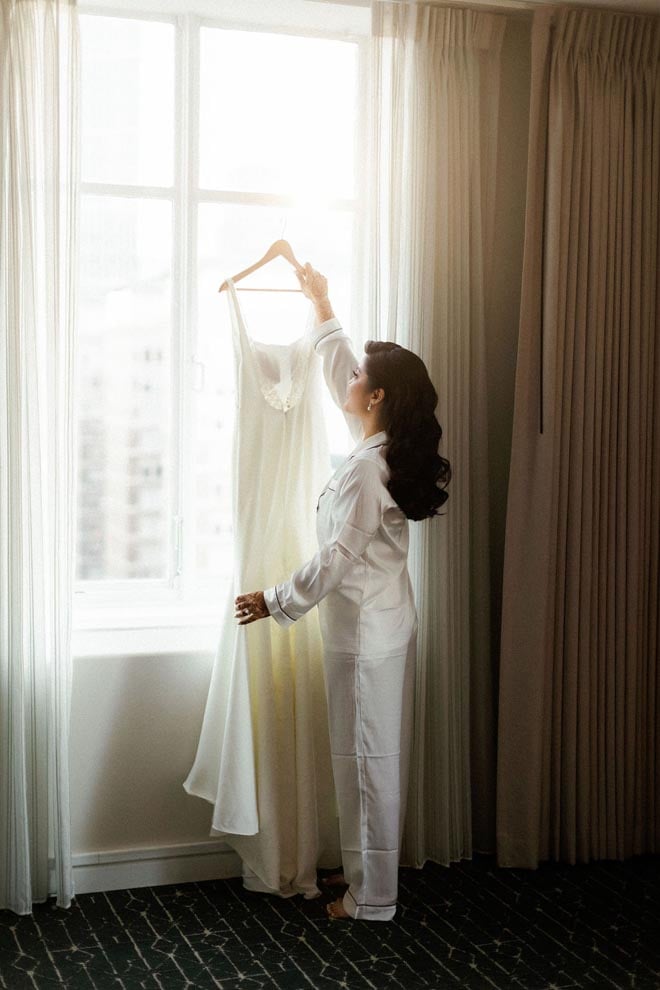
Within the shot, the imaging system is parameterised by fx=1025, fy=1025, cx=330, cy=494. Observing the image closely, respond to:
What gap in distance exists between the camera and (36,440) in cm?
272

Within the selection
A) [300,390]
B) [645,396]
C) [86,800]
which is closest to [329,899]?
[86,800]

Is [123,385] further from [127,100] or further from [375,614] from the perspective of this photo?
[375,614]

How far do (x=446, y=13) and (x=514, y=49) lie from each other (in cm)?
30

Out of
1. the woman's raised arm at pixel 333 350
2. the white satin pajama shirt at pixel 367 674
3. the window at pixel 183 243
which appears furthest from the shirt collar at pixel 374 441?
the window at pixel 183 243

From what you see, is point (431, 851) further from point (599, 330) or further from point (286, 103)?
point (286, 103)

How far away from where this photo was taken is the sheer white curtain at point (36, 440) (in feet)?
8.76

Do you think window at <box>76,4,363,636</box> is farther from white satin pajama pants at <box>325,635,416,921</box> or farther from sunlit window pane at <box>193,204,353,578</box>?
white satin pajama pants at <box>325,635,416,921</box>

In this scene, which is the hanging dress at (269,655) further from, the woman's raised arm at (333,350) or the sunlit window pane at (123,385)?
the sunlit window pane at (123,385)

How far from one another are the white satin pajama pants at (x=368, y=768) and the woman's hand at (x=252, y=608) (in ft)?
0.76

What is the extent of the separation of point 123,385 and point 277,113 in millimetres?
980

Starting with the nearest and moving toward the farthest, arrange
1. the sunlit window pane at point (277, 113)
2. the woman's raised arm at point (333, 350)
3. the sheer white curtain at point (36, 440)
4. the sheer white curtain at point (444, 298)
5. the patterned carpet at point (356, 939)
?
the patterned carpet at point (356, 939) < the sheer white curtain at point (36, 440) < the woman's raised arm at point (333, 350) < the sheer white curtain at point (444, 298) < the sunlit window pane at point (277, 113)

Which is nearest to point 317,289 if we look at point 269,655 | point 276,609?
point 276,609

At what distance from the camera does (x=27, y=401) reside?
271 centimetres

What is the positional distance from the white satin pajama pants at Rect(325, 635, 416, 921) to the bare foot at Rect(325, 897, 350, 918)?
0.5 inches
